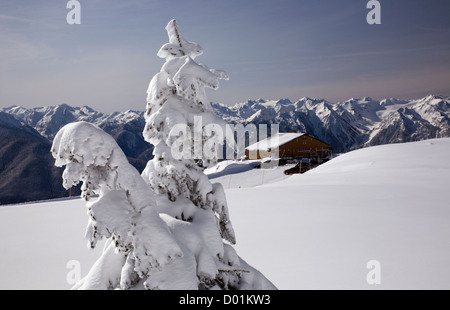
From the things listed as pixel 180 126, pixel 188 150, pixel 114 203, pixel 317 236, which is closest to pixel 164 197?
pixel 188 150

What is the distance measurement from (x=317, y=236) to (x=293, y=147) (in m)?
48.8

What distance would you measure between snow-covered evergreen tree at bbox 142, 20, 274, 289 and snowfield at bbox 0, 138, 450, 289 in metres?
4.14

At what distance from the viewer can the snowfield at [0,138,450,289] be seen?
8.08m

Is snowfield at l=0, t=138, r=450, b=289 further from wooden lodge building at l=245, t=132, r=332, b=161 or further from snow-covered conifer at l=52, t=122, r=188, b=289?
wooden lodge building at l=245, t=132, r=332, b=161

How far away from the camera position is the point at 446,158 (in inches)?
951

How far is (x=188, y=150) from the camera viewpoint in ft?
15.7

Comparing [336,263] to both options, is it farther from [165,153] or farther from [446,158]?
[446,158]

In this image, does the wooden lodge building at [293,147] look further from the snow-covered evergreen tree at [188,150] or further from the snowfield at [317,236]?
the snow-covered evergreen tree at [188,150]

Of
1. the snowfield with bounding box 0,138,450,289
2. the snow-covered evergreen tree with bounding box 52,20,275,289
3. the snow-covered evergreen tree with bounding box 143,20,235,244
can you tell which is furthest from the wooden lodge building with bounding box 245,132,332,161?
the snow-covered evergreen tree with bounding box 52,20,275,289

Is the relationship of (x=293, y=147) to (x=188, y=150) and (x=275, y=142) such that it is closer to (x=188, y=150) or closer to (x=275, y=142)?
(x=275, y=142)

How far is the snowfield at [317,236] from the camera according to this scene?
318 inches

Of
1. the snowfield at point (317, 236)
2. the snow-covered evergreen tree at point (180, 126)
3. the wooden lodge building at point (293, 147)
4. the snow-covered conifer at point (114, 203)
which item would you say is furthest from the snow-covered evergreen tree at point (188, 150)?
the wooden lodge building at point (293, 147)
